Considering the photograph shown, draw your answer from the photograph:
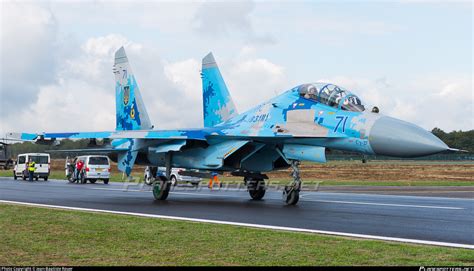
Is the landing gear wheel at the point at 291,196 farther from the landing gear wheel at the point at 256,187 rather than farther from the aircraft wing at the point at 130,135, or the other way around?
the aircraft wing at the point at 130,135

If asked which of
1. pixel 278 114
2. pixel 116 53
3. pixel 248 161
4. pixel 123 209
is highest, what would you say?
pixel 116 53

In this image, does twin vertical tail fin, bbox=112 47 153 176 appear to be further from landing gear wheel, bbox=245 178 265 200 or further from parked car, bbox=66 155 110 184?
parked car, bbox=66 155 110 184

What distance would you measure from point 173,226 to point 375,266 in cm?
519

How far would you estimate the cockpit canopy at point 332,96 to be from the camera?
16.2m

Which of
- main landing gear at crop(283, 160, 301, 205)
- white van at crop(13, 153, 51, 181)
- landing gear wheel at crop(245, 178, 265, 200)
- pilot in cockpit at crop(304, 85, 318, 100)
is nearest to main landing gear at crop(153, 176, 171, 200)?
landing gear wheel at crop(245, 178, 265, 200)

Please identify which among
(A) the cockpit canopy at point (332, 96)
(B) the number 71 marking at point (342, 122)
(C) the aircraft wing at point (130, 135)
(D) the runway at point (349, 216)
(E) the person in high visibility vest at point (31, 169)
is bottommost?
(E) the person in high visibility vest at point (31, 169)

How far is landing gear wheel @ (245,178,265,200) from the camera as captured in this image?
2053 centimetres

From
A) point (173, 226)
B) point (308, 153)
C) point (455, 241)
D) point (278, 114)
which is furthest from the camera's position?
point (278, 114)

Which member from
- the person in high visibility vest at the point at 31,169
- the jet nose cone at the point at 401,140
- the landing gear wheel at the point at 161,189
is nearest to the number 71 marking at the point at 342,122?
the jet nose cone at the point at 401,140

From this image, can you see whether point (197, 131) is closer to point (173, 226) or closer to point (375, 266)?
point (173, 226)

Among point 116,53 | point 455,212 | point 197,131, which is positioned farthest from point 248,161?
point 116,53

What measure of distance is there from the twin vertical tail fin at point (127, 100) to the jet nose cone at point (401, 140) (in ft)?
38.2

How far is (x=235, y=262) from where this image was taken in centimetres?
816

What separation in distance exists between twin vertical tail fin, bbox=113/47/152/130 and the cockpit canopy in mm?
8635
